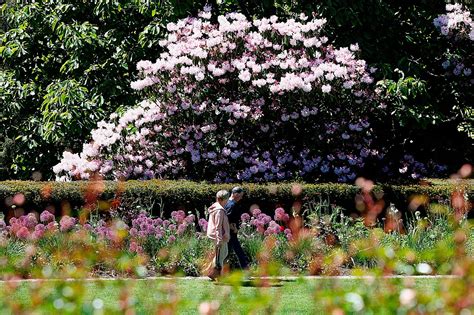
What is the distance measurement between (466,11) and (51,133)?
7737mm

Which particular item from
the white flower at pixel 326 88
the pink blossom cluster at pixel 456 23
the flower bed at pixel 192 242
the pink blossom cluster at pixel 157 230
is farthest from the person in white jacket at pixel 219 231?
the pink blossom cluster at pixel 456 23

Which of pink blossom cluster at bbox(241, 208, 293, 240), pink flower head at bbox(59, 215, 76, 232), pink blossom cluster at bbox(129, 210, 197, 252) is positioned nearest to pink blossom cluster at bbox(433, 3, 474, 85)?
pink blossom cluster at bbox(241, 208, 293, 240)

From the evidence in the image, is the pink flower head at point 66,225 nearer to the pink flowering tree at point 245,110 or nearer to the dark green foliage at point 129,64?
the pink flowering tree at point 245,110

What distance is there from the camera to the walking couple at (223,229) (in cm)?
1016

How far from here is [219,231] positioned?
10.1 meters

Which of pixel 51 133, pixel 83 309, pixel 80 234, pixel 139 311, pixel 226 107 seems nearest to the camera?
pixel 83 309

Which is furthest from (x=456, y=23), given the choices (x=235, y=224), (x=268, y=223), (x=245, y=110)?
(x=235, y=224)

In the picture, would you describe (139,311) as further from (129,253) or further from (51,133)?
(51,133)

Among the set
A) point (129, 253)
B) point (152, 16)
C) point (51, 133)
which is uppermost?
point (152, 16)

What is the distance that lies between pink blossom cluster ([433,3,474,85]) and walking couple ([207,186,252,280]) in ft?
27.1

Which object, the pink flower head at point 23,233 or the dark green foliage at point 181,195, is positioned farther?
the dark green foliage at point 181,195

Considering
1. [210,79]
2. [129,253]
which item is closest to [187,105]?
[210,79]

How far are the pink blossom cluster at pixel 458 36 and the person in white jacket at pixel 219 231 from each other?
8497 mm

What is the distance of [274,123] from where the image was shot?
52.0 feet
